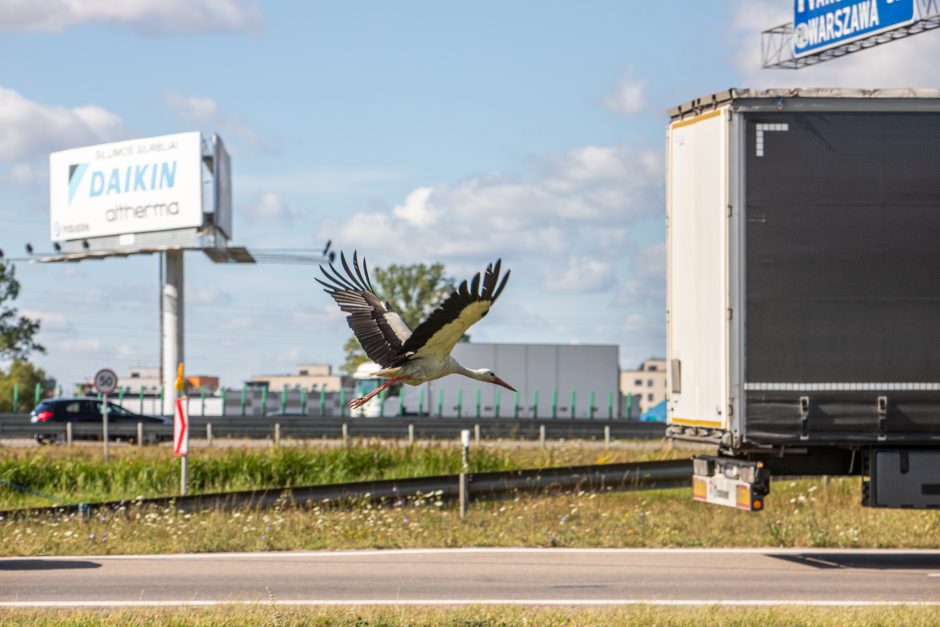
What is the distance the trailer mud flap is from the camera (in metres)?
13.8

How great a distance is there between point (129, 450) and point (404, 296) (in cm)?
5932

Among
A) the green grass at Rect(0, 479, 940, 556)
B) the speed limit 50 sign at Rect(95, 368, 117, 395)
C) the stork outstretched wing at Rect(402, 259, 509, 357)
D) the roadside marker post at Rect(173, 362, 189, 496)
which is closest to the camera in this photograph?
the stork outstretched wing at Rect(402, 259, 509, 357)

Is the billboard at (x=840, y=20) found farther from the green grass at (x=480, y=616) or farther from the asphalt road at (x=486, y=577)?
the green grass at (x=480, y=616)

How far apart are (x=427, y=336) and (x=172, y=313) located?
47.1 m

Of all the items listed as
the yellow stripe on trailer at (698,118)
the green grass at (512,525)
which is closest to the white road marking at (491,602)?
the green grass at (512,525)

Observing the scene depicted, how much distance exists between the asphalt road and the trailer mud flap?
768 mm

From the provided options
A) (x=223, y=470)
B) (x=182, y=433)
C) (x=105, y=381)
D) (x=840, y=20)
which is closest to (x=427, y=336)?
(x=182, y=433)

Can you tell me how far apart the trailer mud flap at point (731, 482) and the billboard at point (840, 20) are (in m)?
17.6

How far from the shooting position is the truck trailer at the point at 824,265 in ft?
43.8

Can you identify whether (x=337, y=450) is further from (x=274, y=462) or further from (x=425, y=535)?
(x=425, y=535)

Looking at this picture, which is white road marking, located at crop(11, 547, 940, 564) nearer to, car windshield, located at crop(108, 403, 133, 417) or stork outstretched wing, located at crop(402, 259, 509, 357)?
stork outstretched wing, located at crop(402, 259, 509, 357)

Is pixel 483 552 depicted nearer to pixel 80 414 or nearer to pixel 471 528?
pixel 471 528

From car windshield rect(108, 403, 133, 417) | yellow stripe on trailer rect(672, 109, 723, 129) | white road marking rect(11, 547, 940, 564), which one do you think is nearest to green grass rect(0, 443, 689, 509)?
white road marking rect(11, 547, 940, 564)

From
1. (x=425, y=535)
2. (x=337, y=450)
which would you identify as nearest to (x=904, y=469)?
(x=425, y=535)
